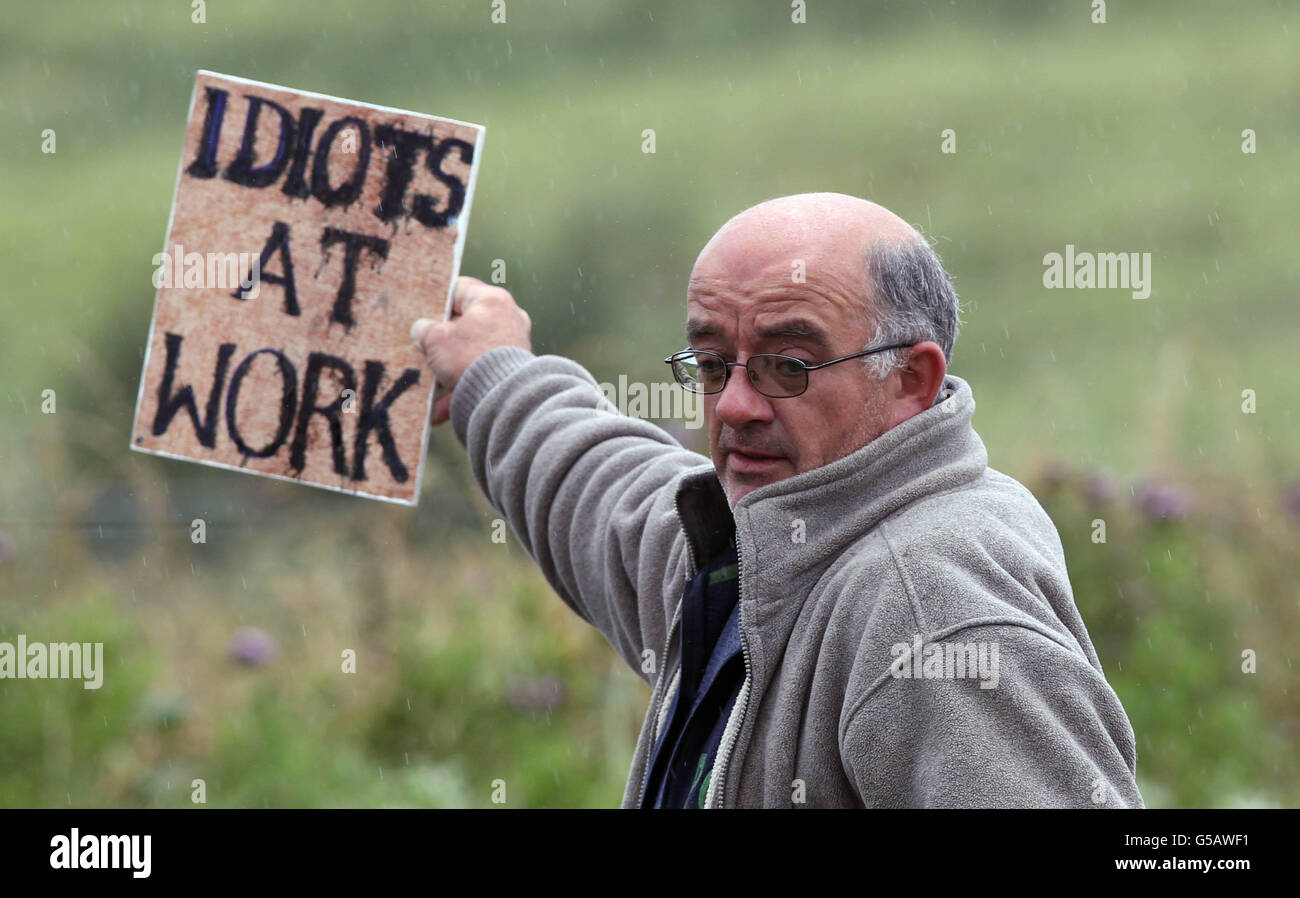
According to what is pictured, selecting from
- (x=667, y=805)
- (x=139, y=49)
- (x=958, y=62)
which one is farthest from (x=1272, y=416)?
(x=139, y=49)

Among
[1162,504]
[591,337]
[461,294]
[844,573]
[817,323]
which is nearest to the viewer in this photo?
[844,573]

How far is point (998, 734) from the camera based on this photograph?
1.69 metres

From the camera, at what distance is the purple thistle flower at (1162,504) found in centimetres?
436

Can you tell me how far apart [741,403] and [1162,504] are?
2657mm

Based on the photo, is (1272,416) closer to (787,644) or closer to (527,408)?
(527,408)

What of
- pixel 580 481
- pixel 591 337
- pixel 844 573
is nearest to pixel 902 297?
pixel 844 573

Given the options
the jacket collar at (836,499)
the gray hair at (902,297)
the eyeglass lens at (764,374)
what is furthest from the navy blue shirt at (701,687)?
the gray hair at (902,297)

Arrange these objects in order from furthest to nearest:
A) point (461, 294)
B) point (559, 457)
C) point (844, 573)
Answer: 1. point (461, 294)
2. point (559, 457)
3. point (844, 573)

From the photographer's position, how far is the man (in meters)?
1.72

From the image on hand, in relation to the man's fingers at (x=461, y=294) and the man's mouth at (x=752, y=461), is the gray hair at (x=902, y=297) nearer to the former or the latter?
the man's mouth at (x=752, y=461)

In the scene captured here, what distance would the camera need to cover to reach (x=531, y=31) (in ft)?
42.6

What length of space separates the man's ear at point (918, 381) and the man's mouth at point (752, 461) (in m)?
0.18

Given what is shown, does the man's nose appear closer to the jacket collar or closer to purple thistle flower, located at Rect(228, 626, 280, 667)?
the jacket collar

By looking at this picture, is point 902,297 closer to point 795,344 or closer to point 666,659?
point 795,344
